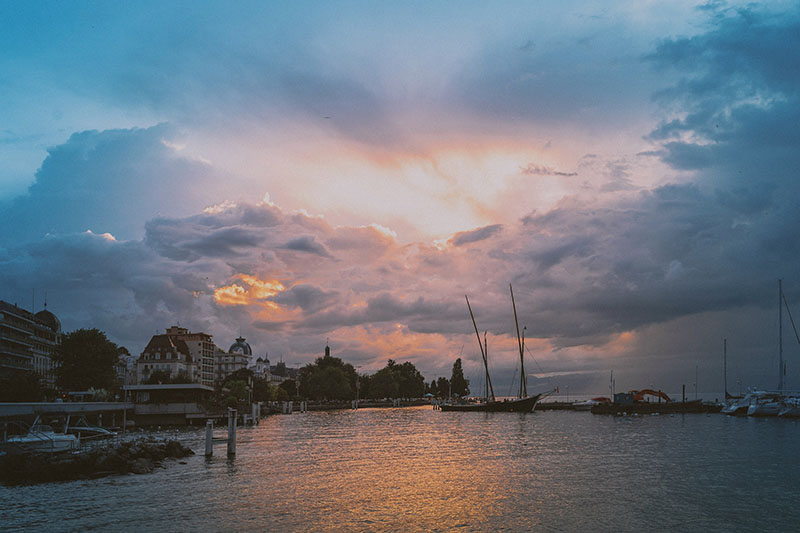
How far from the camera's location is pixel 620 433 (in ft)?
318

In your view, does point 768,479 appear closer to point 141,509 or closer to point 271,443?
point 141,509

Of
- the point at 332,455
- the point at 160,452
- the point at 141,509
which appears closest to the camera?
the point at 141,509

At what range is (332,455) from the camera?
216 ft

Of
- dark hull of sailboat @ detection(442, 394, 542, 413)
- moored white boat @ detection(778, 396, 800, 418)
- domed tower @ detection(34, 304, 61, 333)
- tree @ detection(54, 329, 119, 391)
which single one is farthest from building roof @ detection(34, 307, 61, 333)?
moored white boat @ detection(778, 396, 800, 418)

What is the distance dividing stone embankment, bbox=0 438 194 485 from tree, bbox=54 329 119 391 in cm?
7992

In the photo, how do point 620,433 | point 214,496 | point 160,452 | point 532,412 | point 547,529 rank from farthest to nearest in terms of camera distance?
1. point 532,412
2. point 620,433
3. point 160,452
4. point 214,496
5. point 547,529

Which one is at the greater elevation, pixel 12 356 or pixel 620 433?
pixel 12 356

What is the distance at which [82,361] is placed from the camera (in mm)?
128250

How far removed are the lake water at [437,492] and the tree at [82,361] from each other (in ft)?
232

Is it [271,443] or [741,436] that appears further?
[741,436]

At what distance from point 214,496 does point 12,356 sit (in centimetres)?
10420

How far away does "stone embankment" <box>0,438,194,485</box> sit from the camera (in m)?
48.2

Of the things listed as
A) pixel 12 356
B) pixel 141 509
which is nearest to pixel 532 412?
pixel 12 356

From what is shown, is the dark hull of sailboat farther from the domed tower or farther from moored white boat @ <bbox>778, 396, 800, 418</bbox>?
the domed tower
